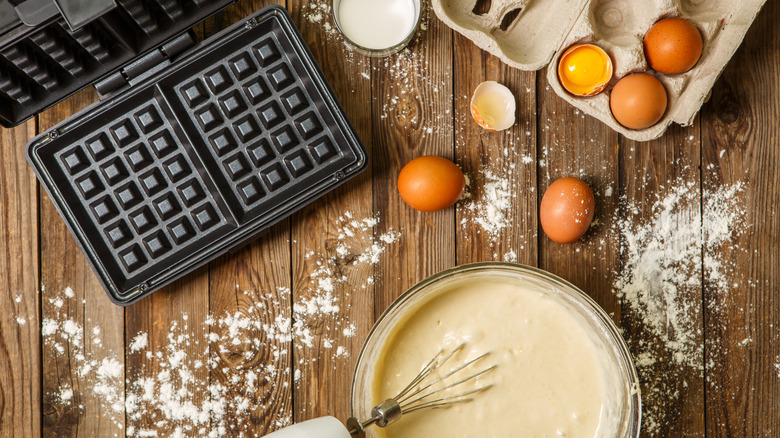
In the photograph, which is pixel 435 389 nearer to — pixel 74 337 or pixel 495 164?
pixel 495 164

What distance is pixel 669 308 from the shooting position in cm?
126

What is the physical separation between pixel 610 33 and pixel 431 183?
1.73ft

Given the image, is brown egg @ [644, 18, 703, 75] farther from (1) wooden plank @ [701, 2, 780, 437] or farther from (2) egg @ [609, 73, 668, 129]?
(1) wooden plank @ [701, 2, 780, 437]

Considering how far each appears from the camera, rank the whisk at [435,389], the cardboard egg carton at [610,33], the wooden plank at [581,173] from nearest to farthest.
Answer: the whisk at [435,389], the cardboard egg carton at [610,33], the wooden plank at [581,173]

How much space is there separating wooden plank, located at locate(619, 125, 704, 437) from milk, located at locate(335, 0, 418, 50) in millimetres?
568

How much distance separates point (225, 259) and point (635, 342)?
0.94 metres

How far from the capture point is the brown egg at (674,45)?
1.13 metres

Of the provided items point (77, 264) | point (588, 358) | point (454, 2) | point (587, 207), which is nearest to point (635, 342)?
point (588, 358)

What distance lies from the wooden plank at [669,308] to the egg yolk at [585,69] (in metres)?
0.17

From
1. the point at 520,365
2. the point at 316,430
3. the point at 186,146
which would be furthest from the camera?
the point at 186,146

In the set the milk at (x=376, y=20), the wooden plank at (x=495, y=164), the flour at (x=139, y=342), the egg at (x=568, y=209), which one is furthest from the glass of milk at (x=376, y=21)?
the flour at (x=139, y=342)

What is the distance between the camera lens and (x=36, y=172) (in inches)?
45.9

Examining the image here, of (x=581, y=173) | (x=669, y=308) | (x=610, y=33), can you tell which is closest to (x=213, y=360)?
(x=581, y=173)

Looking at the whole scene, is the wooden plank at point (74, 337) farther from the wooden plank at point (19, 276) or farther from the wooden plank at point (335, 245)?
the wooden plank at point (335, 245)
